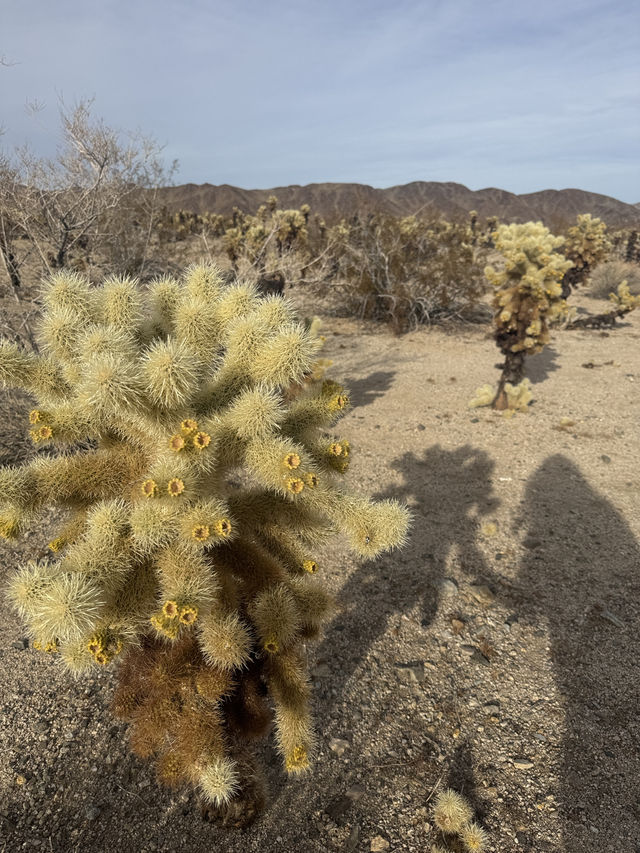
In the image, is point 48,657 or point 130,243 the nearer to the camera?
point 48,657

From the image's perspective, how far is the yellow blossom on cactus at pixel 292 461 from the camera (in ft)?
5.40

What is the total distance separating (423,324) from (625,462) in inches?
313

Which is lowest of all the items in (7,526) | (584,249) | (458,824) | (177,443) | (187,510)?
(458,824)

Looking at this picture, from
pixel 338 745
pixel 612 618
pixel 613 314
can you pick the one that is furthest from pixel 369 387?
pixel 613 314

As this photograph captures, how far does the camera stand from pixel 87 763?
260 cm

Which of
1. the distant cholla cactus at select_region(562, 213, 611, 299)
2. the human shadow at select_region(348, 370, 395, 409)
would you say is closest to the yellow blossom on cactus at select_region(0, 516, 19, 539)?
the human shadow at select_region(348, 370, 395, 409)

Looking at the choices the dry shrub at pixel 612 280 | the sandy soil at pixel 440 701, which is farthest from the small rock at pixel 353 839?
the dry shrub at pixel 612 280

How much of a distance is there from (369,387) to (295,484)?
7.25 metres

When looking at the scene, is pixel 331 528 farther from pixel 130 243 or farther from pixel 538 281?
pixel 130 243

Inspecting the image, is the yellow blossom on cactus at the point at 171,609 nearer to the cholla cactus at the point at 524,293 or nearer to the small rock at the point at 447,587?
the small rock at the point at 447,587

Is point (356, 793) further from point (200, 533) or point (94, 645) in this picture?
point (200, 533)

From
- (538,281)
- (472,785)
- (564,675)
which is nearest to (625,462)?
(538,281)

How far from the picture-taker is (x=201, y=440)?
1629 mm

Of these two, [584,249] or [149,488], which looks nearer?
[149,488]
